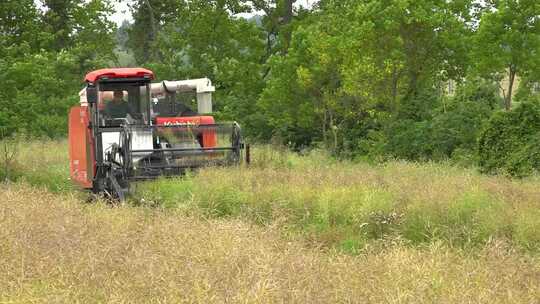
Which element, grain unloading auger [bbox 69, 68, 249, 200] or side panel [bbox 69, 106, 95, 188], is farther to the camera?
side panel [bbox 69, 106, 95, 188]

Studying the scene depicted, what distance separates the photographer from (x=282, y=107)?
2798cm

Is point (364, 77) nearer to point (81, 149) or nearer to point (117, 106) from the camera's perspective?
point (117, 106)

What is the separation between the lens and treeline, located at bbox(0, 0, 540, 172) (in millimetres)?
22547

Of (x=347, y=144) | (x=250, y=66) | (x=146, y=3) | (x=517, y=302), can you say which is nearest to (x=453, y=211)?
(x=517, y=302)

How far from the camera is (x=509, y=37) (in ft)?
74.2

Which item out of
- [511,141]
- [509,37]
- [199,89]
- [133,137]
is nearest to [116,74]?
[133,137]

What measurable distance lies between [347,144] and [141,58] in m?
26.4

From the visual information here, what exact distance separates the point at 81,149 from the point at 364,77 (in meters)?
10.5

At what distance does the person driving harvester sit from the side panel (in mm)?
463

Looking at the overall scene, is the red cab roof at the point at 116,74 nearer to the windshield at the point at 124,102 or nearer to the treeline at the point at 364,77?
the windshield at the point at 124,102

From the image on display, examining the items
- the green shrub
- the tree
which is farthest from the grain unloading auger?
the tree

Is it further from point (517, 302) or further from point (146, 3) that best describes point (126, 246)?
point (146, 3)

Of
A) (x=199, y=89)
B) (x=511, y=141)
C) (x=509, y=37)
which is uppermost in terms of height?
(x=509, y=37)

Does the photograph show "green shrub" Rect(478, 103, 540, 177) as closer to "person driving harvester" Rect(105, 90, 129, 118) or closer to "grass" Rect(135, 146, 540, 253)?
"grass" Rect(135, 146, 540, 253)
